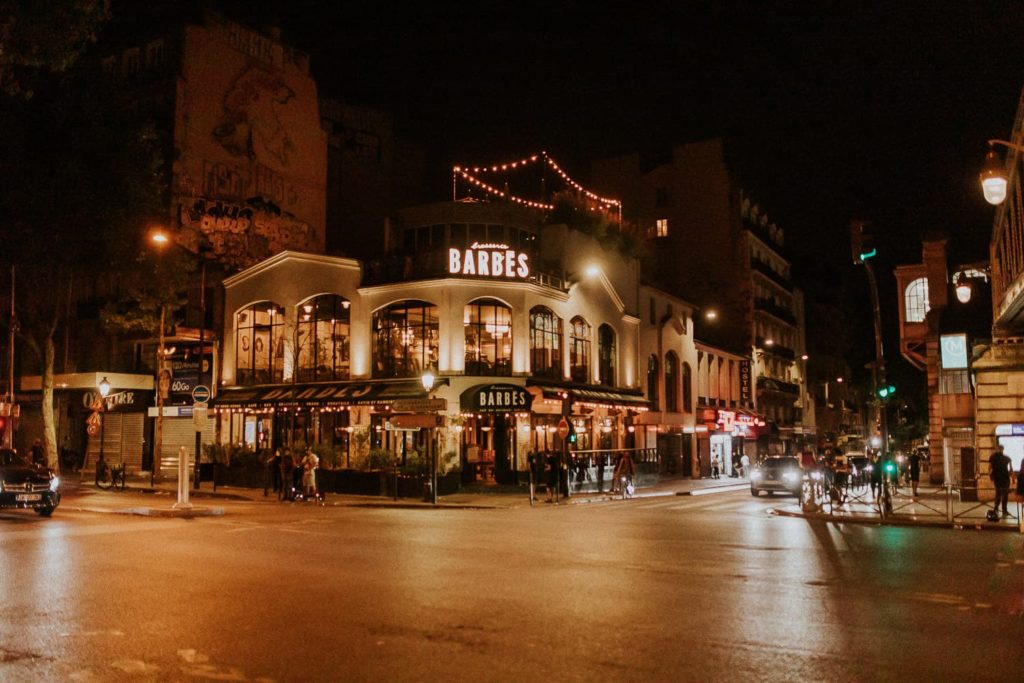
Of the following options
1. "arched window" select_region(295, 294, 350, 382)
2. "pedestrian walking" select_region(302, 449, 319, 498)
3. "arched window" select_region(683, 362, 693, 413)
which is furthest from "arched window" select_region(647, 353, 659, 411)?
"pedestrian walking" select_region(302, 449, 319, 498)

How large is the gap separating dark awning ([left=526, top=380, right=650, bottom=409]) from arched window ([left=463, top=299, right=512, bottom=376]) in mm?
1431

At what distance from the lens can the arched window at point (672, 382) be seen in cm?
4794

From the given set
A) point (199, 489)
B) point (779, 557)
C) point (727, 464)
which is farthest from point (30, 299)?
point (727, 464)

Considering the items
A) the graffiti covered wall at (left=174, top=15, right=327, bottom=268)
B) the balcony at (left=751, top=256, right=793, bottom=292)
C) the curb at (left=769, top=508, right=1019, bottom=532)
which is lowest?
the curb at (left=769, top=508, right=1019, bottom=532)

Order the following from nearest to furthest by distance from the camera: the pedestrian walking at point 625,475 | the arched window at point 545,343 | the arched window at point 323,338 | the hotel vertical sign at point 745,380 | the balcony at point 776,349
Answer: the pedestrian walking at point 625,475 → the arched window at point 545,343 → the arched window at point 323,338 → the hotel vertical sign at point 745,380 → the balcony at point 776,349

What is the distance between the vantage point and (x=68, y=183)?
29109 millimetres

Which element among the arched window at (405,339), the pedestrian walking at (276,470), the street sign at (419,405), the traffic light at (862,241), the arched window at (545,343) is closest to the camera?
the traffic light at (862,241)

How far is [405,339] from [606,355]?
11.2 m

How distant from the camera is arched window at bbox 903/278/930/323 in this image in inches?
1501

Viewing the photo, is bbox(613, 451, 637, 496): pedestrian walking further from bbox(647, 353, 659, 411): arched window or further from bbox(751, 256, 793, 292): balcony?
bbox(751, 256, 793, 292): balcony

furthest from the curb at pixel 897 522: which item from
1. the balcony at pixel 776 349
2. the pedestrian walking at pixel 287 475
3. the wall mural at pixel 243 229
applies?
the balcony at pixel 776 349

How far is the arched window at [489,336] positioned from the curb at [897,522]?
1317 centimetres

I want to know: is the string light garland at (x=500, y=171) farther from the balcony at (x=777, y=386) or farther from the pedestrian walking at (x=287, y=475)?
the balcony at (x=777, y=386)

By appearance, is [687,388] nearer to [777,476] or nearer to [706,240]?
[706,240]
